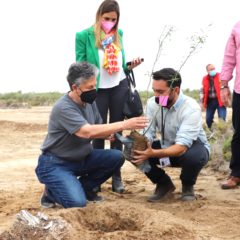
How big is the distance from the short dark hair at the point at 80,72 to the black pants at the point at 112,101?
751mm

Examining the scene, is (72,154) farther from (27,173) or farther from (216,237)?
(27,173)

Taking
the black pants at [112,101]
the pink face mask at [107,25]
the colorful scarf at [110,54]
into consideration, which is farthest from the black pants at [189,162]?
the pink face mask at [107,25]

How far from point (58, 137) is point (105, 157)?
1.71ft

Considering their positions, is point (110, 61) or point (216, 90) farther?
point (216, 90)

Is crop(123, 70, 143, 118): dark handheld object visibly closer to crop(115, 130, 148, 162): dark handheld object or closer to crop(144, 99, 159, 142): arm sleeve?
crop(144, 99, 159, 142): arm sleeve

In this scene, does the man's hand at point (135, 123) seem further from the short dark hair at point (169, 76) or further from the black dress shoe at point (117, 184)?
the black dress shoe at point (117, 184)

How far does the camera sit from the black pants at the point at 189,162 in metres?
4.80

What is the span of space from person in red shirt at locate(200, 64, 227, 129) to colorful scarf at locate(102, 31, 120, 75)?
659 cm

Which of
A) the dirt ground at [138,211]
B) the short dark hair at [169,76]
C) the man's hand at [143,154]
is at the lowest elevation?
the dirt ground at [138,211]

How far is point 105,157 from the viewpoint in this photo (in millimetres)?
4918

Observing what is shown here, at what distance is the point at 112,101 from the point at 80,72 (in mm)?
930

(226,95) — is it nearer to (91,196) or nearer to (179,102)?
(179,102)

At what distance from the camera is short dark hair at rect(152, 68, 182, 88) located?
184 inches

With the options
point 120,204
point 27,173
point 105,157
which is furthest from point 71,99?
point 27,173
